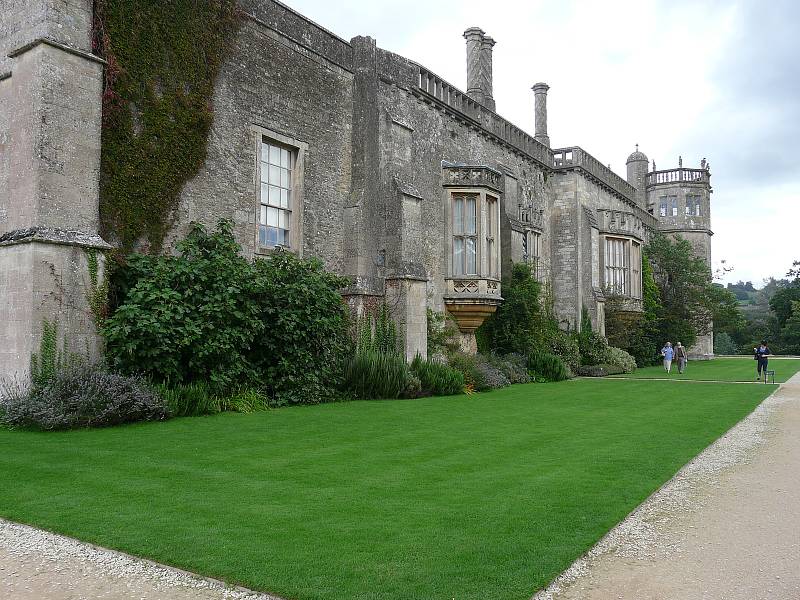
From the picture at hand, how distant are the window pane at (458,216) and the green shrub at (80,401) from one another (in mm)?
10715

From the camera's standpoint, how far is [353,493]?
17.9ft

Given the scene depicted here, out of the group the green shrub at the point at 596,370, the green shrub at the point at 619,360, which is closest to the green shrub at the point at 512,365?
the green shrub at the point at 596,370

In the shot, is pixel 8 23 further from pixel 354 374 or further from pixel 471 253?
pixel 471 253

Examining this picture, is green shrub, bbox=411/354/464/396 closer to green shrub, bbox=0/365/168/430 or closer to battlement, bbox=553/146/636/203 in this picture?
green shrub, bbox=0/365/168/430

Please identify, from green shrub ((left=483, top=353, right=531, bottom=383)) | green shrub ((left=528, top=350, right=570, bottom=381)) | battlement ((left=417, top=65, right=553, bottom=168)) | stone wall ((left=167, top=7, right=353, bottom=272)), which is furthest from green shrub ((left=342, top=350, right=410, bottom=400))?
battlement ((left=417, top=65, right=553, bottom=168))

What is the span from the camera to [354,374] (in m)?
13.4

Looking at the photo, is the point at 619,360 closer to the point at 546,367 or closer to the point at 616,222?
the point at 546,367

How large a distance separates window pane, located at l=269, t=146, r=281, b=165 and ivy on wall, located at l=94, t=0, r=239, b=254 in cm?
178

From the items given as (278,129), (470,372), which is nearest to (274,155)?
(278,129)

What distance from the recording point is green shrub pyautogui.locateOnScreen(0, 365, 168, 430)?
8422 mm

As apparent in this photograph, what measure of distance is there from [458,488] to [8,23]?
994 cm

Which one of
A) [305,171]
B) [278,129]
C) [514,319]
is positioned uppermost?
Answer: [278,129]

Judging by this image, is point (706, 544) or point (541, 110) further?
point (541, 110)

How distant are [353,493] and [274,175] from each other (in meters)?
9.52
